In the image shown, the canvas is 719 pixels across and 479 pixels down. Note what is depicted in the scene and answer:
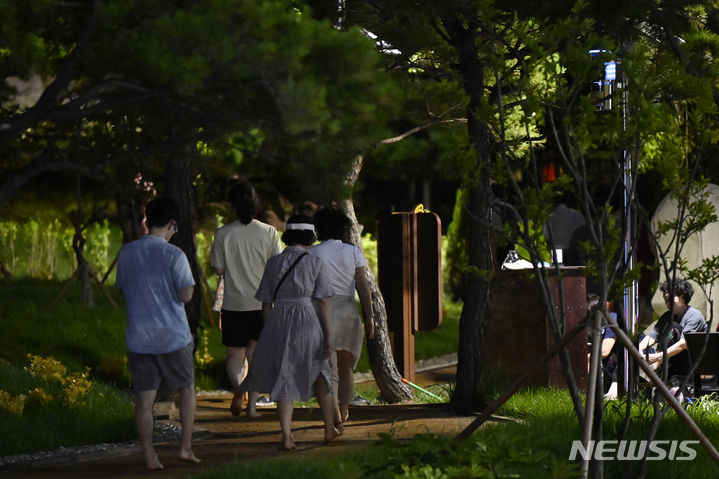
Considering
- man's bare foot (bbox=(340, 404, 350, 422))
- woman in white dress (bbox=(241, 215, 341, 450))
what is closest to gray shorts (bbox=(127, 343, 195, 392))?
woman in white dress (bbox=(241, 215, 341, 450))

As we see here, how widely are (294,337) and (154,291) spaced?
1.21m

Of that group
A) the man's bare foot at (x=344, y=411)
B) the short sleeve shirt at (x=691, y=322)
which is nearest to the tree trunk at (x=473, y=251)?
the man's bare foot at (x=344, y=411)

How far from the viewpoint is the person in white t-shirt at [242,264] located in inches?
391

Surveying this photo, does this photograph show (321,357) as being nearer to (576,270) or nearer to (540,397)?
(540,397)

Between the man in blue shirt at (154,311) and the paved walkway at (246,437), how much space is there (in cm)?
44

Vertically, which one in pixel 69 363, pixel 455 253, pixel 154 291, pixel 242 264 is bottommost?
pixel 69 363

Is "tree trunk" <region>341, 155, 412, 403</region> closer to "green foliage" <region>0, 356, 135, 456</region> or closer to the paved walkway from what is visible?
the paved walkway

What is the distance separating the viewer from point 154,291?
7.41 m

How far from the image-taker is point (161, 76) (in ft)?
20.0

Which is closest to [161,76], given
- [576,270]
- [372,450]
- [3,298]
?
[372,450]

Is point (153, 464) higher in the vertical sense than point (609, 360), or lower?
lower

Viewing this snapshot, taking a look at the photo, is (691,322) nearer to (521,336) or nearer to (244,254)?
(521,336)

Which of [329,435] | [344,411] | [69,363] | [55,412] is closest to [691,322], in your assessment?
[344,411]

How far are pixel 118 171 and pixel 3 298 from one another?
4.70 meters
